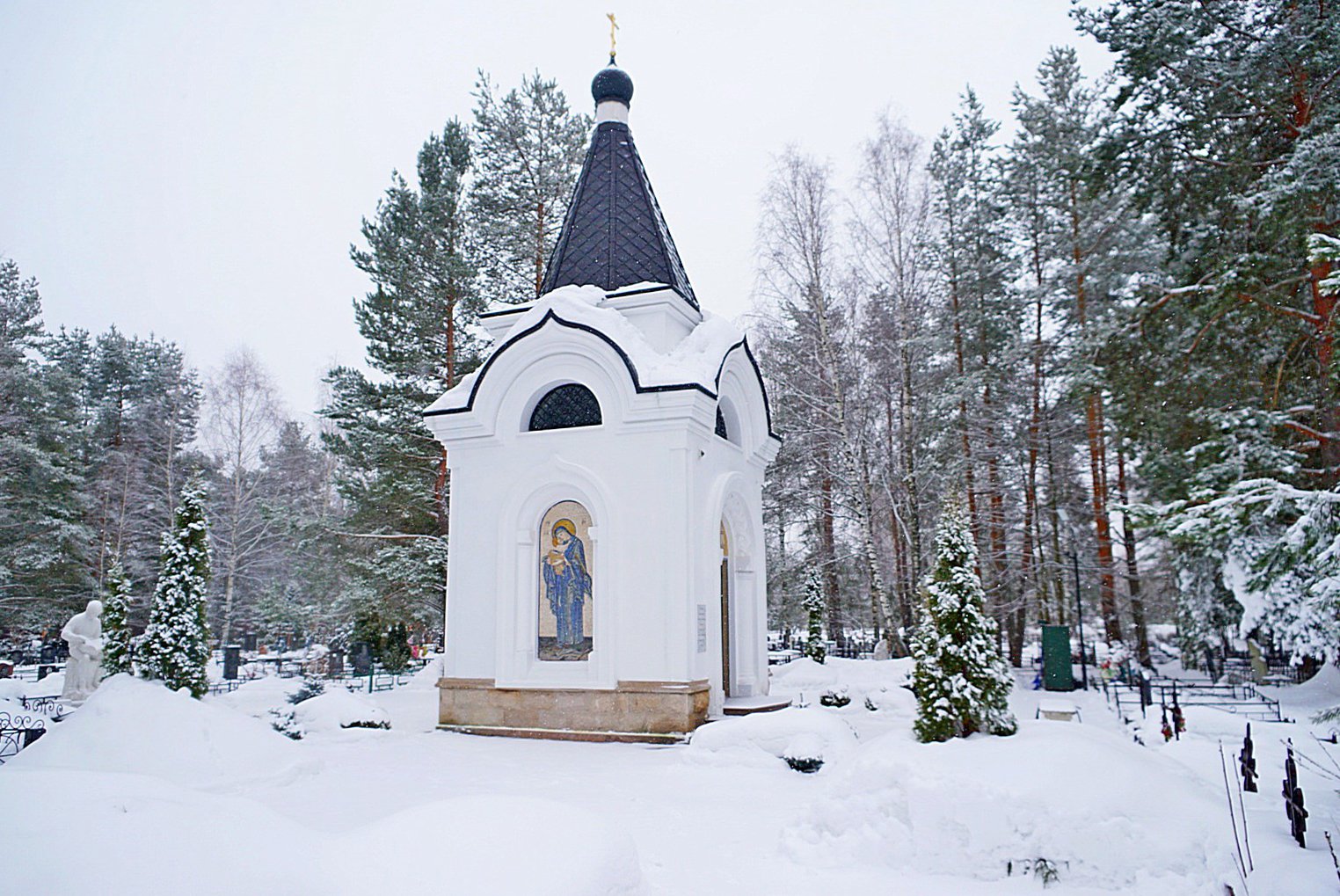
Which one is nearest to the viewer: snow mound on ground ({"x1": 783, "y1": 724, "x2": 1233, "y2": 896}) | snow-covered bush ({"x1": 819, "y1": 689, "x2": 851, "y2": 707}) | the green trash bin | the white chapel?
snow mound on ground ({"x1": 783, "y1": 724, "x2": 1233, "y2": 896})

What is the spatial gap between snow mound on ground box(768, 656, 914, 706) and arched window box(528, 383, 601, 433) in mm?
5937

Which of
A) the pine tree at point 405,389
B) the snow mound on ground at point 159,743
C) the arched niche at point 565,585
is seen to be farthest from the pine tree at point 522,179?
the snow mound on ground at point 159,743

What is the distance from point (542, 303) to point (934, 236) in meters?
14.7

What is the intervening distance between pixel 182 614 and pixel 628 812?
10.3 meters

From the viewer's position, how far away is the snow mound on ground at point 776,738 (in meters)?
9.27

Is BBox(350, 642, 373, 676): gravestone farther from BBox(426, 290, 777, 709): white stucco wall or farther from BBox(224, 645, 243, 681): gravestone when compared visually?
BBox(426, 290, 777, 709): white stucco wall

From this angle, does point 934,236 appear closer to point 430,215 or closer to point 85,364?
point 430,215

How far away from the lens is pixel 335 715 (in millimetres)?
12234

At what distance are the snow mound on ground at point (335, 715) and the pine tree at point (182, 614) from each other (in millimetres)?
2959

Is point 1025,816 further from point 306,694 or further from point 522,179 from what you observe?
point 522,179

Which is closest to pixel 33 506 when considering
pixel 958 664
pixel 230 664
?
pixel 230 664

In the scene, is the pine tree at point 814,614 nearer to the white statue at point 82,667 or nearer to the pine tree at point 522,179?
the pine tree at point 522,179

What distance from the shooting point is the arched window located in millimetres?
12617

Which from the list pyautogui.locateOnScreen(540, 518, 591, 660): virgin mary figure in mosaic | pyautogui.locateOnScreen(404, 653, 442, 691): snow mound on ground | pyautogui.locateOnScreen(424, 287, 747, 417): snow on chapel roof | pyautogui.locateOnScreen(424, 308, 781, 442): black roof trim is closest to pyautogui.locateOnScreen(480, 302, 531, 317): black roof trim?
pyautogui.locateOnScreen(424, 287, 747, 417): snow on chapel roof
